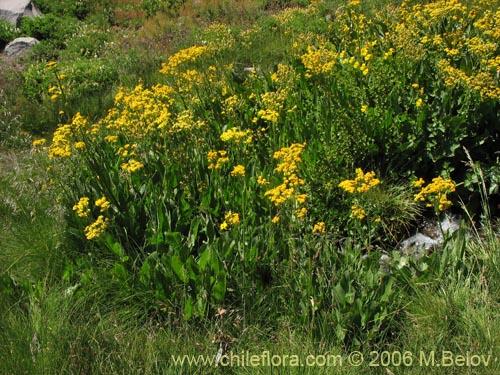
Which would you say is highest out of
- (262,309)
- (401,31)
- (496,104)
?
(401,31)

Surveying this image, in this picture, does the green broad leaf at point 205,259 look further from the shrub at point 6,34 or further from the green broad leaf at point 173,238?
the shrub at point 6,34

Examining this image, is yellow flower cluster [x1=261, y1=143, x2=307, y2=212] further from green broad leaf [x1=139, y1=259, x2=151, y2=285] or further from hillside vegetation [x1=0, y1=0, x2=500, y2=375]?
green broad leaf [x1=139, y1=259, x2=151, y2=285]

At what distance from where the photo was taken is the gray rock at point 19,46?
11302 millimetres

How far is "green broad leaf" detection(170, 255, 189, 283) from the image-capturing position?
3.70 metres

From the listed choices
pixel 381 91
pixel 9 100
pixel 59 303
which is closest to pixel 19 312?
pixel 59 303

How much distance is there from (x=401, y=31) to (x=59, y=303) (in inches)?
140

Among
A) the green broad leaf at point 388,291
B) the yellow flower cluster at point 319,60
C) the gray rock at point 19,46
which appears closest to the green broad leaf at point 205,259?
the green broad leaf at point 388,291

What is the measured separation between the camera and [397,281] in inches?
144

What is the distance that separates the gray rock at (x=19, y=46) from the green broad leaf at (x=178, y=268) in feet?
29.4

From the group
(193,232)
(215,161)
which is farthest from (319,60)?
(193,232)

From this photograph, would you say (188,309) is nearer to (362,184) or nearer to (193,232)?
(193,232)

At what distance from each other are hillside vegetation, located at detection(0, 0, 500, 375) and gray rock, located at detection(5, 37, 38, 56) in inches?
208

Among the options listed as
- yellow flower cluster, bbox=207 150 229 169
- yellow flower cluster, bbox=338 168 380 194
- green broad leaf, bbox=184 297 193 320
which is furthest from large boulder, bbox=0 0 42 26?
yellow flower cluster, bbox=338 168 380 194

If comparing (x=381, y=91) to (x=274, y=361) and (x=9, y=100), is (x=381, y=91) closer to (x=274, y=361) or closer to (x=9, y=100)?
(x=274, y=361)
